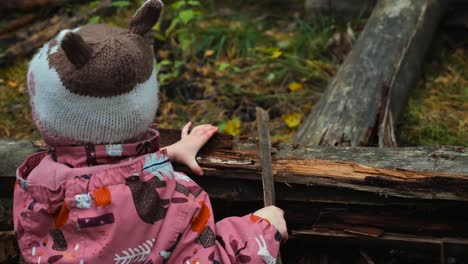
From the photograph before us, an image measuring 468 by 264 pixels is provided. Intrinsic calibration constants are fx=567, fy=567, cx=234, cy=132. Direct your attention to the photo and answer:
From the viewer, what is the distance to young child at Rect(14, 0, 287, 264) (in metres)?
1.77

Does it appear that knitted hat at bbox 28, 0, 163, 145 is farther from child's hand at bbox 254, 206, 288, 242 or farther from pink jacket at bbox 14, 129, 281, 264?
child's hand at bbox 254, 206, 288, 242

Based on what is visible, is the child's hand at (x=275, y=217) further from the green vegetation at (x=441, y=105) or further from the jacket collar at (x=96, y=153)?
the green vegetation at (x=441, y=105)

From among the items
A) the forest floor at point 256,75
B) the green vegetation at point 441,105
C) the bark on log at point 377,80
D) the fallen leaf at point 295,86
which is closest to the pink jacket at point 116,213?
the bark on log at point 377,80

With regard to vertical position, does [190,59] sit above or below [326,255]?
above

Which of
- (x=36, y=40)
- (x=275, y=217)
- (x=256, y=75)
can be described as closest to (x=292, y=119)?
(x=256, y=75)

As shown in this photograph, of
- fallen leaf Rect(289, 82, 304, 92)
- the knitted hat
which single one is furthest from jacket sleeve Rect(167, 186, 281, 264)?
fallen leaf Rect(289, 82, 304, 92)

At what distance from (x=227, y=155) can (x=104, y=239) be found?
80 cm

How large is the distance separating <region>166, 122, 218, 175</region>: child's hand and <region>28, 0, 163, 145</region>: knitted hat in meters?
0.54

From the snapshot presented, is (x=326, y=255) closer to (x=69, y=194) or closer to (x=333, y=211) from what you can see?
(x=333, y=211)

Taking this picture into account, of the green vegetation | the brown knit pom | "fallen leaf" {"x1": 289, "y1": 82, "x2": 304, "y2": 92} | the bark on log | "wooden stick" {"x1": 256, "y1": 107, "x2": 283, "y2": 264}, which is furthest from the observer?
"fallen leaf" {"x1": 289, "y1": 82, "x2": 304, "y2": 92}

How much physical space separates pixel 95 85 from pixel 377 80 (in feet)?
7.08

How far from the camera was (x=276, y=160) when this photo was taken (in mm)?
2467

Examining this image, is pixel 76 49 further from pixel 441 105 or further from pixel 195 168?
pixel 441 105

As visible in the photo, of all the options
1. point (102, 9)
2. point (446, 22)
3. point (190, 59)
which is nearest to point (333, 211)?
point (190, 59)
